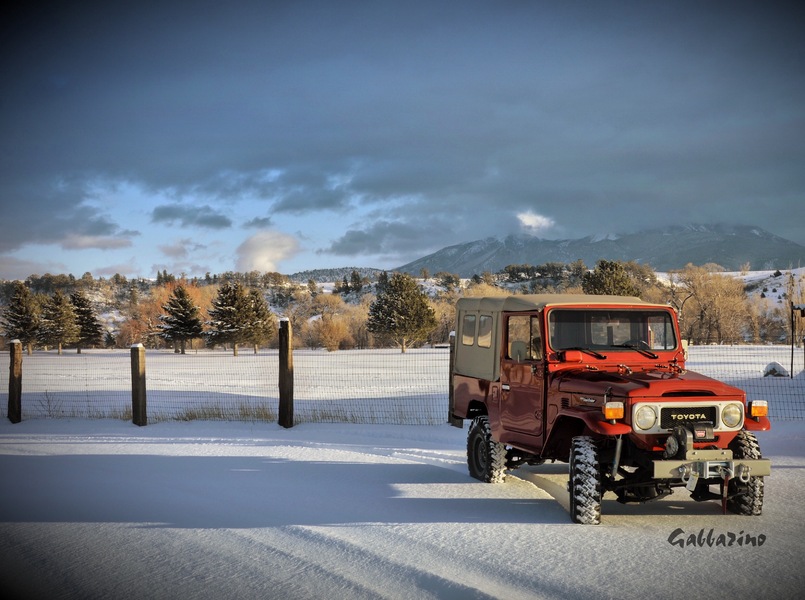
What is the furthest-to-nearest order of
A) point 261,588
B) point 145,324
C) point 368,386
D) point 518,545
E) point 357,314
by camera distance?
point 145,324 → point 357,314 → point 368,386 → point 518,545 → point 261,588

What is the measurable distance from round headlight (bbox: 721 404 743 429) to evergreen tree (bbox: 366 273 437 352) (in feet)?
151

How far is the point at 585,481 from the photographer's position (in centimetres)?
680

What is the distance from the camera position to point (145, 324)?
68125 mm

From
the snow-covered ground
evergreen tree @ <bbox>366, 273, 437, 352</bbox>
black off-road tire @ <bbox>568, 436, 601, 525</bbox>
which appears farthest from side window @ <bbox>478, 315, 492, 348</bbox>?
evergreen tree @ <bbox>366, 273, 437, 352</bbox>

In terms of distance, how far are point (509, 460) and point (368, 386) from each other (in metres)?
15.3

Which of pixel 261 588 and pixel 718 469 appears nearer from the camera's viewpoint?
pixel 261 588

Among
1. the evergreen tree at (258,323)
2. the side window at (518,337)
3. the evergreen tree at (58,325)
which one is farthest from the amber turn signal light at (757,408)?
the evergreen tree at (58,325)

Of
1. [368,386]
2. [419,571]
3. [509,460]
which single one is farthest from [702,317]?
[419,571]

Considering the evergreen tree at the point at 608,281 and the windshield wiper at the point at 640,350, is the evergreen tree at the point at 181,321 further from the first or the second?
the windshield wiper at the point at 640,350

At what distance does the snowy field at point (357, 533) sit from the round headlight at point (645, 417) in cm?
100

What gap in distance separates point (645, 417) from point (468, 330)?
3545mm

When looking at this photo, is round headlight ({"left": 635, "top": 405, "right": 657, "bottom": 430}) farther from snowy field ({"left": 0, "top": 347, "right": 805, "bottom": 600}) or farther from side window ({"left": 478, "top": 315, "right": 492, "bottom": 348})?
side window ({"left": 478, "top": 315, "right": 492, "bottom": 348})

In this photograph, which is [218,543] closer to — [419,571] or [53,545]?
[53,545]

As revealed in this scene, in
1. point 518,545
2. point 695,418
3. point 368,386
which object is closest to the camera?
point 518,545
